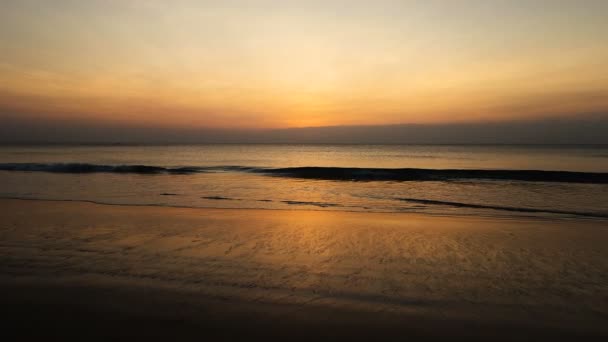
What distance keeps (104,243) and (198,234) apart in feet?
5.86

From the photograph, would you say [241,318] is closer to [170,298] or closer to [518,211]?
[170,298]

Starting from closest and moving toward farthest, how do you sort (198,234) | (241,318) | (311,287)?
(241,318) → (311,287) → (198,234)

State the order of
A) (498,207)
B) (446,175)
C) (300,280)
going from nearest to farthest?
1. (300,280)
2. (498,207)
3. (446,175)

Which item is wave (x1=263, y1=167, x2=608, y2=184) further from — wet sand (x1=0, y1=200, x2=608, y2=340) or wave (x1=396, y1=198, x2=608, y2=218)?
wet sand (x1=0, y1=200, x2=608, y2=340)

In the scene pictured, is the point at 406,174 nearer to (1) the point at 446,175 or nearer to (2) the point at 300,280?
(1) the point at 446,175

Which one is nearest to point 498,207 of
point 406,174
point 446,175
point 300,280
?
point 300,280

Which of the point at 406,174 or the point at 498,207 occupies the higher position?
the point at 406,174

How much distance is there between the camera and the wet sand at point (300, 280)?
12.8ft

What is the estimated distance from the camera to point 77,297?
4.59 m

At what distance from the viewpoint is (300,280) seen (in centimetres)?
520

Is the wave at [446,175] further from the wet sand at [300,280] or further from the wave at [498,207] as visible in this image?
the wet sand at [300,280]

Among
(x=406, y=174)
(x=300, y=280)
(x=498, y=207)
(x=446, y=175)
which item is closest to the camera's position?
(x=300, y=280)

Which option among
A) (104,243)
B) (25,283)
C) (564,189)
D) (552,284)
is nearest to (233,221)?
(104,243)

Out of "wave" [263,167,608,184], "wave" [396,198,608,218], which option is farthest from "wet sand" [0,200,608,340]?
"wave" [263,167,608,184]
